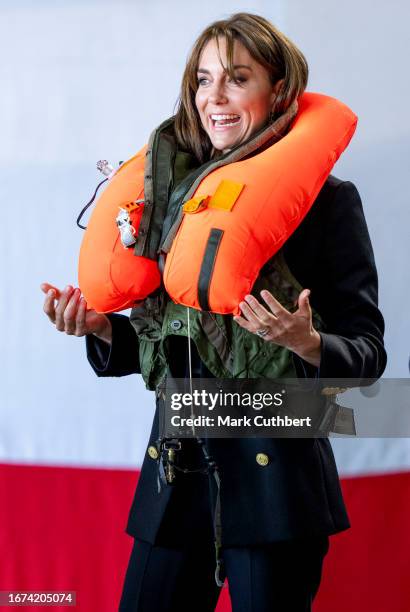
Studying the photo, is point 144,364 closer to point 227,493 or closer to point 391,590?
point 227,493

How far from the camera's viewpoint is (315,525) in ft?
4.61

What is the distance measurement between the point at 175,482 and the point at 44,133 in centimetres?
115

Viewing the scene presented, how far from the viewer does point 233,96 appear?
1.42 m

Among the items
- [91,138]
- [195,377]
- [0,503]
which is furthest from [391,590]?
[91,138]

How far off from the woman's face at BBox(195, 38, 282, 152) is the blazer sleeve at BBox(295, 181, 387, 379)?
0.18 m

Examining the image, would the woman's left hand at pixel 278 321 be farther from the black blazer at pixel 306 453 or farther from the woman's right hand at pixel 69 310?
the woman's right hand at pixel 69 310

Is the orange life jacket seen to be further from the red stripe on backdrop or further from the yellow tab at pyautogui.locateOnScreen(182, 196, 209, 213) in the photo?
the red stripe on backdrop

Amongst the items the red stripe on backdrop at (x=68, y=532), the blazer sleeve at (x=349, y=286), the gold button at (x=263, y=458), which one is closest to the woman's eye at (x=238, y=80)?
the blazer sleeve at (x=349, y=286)

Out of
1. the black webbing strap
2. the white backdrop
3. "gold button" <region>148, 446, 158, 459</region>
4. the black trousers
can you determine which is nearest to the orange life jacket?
the black webbing strap

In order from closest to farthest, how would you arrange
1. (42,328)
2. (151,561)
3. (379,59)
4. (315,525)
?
1. (315,525)
2. (151,561)
3. (379,59)
4. (42,328)

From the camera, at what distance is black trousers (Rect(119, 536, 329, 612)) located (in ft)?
4.59

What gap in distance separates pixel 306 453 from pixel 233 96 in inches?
21.9

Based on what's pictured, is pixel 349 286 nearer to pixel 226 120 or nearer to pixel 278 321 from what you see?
pixel 278 321

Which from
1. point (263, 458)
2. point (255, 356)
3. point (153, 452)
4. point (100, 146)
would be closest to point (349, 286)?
point (255, 356)
